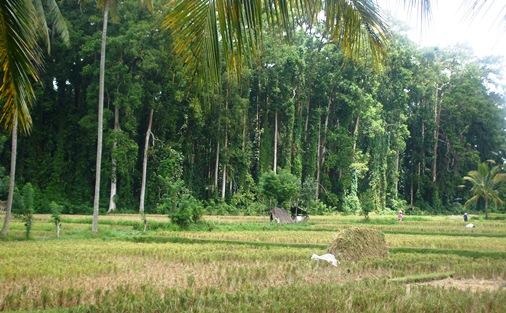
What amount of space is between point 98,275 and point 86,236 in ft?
27.1

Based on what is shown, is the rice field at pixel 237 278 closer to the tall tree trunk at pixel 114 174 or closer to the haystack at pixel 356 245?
the haystack at pixel 356 245

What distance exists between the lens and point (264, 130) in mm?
37906

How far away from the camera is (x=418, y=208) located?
44.2 meters

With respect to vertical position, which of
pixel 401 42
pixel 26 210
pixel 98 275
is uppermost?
pixel 401 42

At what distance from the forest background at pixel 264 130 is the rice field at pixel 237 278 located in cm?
899

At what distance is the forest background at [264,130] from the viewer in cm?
2905

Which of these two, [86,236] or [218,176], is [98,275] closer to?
[86,236]

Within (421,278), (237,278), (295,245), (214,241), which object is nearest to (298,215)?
(214,241)

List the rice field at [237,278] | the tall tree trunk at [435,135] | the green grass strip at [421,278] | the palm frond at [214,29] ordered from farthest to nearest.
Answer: the tall tree trunk at [435,135]
the green grass strip at [421,278]
the rice field at [237,278]
the palm frond at [214,29]

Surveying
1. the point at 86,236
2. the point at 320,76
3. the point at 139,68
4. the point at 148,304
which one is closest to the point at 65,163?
the point at 139,68

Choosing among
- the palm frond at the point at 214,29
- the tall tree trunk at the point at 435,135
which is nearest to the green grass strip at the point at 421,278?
the palm frond at the point at 214,29

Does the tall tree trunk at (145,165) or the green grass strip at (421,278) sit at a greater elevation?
the tall tree trunk at (145,165)

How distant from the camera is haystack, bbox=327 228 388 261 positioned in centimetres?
1146

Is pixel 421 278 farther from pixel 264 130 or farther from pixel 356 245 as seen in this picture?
pixel 264 130
